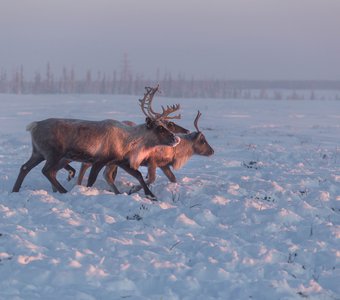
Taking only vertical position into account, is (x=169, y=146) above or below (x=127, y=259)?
above

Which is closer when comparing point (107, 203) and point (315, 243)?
point (315, 243)

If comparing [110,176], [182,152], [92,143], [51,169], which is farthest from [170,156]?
[51,169]

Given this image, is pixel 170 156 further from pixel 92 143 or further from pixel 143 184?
pixel 92 143

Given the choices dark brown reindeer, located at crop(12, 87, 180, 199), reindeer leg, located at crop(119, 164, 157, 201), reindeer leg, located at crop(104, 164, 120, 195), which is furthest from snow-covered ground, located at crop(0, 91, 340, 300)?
dark brown reindeer, located at crop(12, 87, 180, 199)

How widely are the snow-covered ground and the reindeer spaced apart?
289mm

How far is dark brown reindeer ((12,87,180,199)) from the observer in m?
9.21

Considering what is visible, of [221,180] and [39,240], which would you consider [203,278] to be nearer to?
[39,240]

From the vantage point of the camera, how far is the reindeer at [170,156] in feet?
33.2

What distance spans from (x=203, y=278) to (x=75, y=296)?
1.38 metres

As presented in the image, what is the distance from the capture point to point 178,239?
6.84 metres

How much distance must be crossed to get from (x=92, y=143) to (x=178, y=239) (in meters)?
3.17

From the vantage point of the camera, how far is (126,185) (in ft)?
34.1

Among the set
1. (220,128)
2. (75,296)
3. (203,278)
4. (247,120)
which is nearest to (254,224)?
(203,278)

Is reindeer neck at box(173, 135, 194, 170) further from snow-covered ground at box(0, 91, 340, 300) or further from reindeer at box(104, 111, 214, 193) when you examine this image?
snow-covered ground at box(0, 91, 340, 300)
